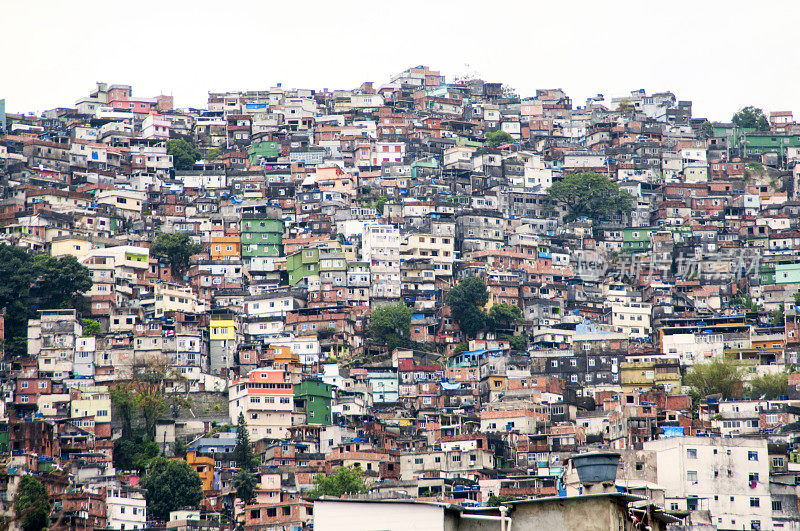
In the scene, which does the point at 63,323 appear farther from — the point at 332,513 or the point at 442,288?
the point at 332,513

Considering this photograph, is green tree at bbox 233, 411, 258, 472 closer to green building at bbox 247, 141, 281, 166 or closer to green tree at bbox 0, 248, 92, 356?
green tree at bbox 0, 248, 92, 356

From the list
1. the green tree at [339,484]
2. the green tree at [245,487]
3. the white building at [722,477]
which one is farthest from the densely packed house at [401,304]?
the green tree at [339,484]

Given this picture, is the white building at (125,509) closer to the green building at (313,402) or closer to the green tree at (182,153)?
the green building at (313,402)

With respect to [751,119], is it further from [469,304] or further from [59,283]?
[59,283]

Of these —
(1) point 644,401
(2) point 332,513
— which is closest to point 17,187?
(1) point 644,401

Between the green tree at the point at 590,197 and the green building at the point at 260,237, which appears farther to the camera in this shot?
the green tree at the point at 590,197

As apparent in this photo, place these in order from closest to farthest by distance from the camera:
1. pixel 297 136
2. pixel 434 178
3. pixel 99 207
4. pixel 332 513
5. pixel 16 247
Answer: pixel 332 513, pixel 16 247, pixel 99 207, pixel 434 178, pixel 297 136

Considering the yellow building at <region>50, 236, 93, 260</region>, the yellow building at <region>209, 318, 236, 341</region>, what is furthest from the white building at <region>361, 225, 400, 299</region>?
the yellow building at <region>50, 236, 93, 260</region>
